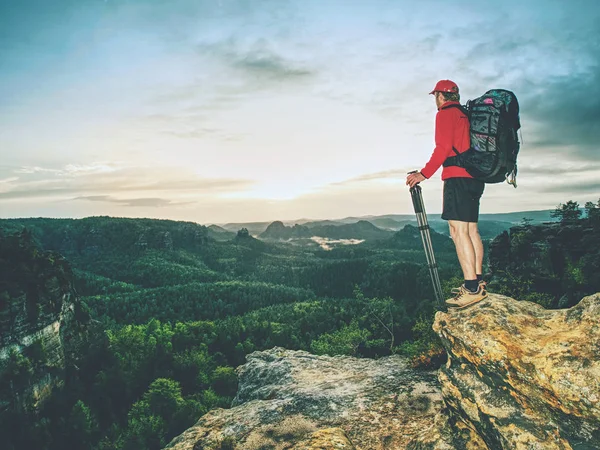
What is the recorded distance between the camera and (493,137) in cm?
616

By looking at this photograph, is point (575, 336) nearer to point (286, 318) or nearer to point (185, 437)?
point (185, 437)

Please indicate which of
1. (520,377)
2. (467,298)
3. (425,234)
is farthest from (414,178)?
(520,377)

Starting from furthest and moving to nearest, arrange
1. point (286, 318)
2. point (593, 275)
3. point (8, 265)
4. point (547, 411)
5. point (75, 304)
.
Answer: point (286, 318), point (75, 304), point (8, 265), point (593, 275), point (547, 411)

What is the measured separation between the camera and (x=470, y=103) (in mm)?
6566

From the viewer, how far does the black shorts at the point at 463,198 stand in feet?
22.0

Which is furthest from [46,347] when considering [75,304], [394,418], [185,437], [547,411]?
[547,411]

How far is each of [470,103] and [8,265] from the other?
6056cm

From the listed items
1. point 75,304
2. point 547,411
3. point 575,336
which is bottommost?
point 75,304

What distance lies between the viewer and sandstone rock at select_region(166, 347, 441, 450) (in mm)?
8227

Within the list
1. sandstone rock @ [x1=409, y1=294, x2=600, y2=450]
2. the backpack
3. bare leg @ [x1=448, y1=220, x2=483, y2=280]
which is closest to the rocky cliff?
sandstone rock @ [x1=409, y1=294, x2=600, y2=450]

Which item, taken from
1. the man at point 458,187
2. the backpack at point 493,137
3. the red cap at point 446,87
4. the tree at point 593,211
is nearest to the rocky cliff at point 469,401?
the man at point 458,187

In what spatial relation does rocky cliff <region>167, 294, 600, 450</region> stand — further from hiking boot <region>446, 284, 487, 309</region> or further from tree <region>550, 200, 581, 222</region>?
tree <region>550, 200, 581, 222</region>

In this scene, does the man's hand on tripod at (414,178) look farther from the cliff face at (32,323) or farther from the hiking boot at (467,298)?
the cliff face at (32,323)

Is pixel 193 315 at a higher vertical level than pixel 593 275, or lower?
lower
